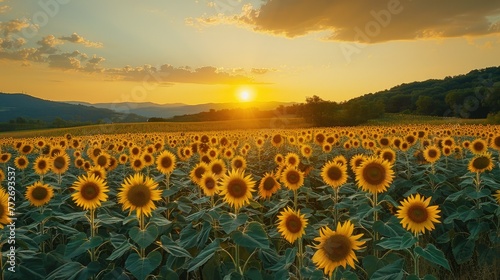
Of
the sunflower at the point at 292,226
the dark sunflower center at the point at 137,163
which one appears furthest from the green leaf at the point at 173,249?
the dark sunflower center at the point at 137,163

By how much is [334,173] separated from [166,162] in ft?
10.4

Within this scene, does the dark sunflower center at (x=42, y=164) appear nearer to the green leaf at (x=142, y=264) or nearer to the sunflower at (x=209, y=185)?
the sunflower at (x=209, y=185)

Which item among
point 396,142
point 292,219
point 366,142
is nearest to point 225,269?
point 292,219

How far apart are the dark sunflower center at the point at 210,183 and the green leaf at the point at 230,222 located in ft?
3.97

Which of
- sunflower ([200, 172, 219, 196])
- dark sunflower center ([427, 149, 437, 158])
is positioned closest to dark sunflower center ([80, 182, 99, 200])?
sunflower ([200, 172, 219, 196])

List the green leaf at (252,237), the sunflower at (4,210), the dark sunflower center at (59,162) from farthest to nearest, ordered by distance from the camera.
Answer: the dark sunflower center at (59,162)
the green leaf at (252,237)
the sunflower at (4,210)

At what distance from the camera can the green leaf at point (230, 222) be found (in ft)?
16.4

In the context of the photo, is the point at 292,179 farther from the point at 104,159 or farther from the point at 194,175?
the point at 104,159

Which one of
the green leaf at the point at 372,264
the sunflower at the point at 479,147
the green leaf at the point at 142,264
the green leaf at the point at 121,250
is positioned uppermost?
the sunflower at the point at 479,147

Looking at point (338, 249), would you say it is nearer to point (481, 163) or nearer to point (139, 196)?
point (139, 196)

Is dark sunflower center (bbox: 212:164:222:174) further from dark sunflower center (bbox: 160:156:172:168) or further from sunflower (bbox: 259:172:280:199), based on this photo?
sunflower (bbox: 259:172:280:199)

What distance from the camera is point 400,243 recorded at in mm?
4527

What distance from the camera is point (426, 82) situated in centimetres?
14100

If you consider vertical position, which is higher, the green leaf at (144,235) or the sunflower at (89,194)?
the sunflower at (89,194)
